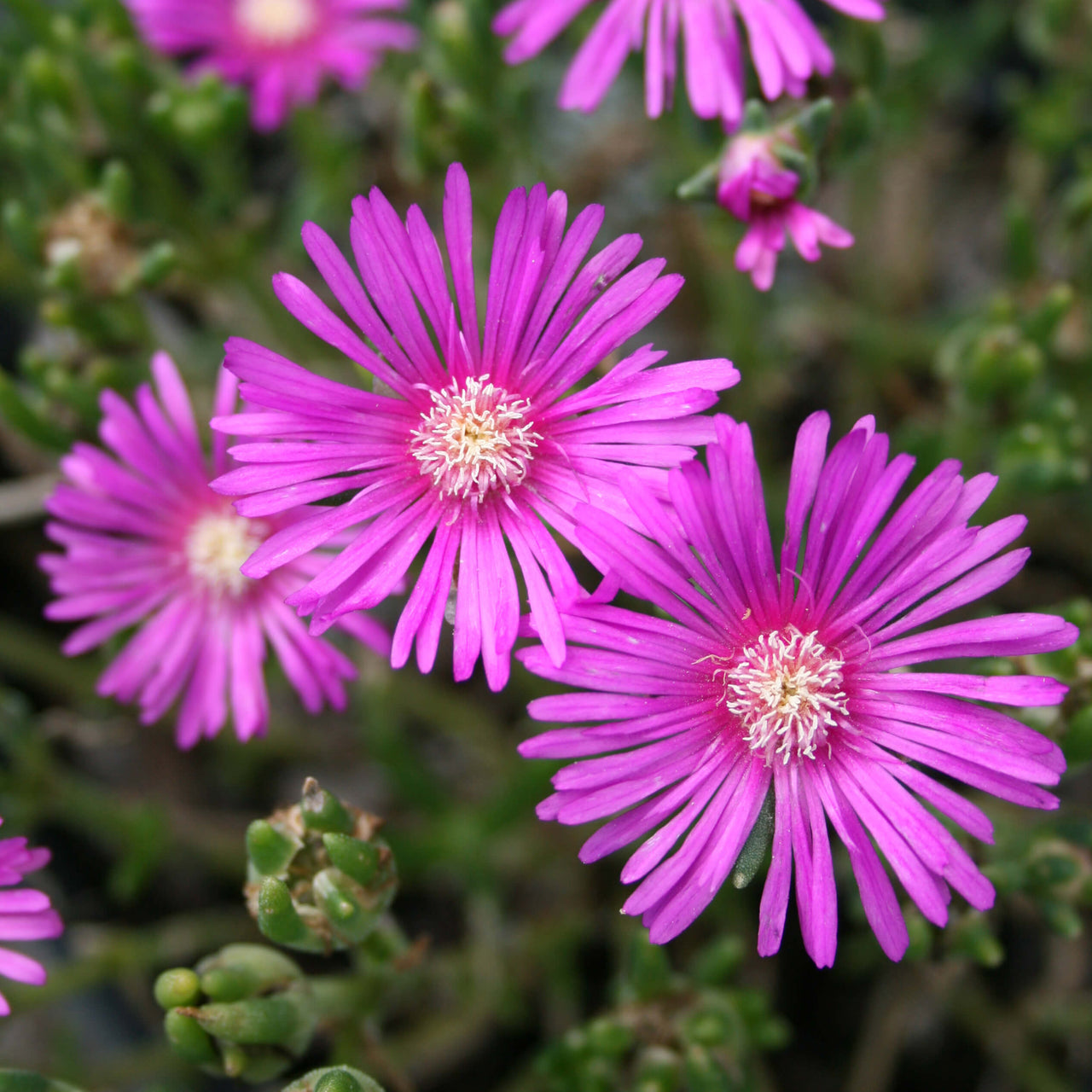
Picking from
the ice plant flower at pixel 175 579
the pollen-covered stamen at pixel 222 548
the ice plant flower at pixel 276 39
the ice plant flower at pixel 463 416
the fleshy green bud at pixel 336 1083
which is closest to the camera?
the fleshy green bud at pixel 336 1083

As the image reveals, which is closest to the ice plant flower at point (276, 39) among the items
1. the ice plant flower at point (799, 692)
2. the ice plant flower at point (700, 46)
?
the ice plant flower at point (700, 46)

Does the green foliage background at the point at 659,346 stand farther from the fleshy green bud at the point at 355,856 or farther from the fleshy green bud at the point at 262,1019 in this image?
A: the fleshy green bud at the point at 355,856

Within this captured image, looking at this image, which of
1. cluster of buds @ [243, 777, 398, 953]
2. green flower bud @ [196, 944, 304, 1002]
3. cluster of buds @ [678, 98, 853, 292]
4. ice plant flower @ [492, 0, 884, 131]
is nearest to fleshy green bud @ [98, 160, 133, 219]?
ice plant flower @ [492, 0, 884, 131]

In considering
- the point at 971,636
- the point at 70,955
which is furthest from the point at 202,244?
the point at 971,636

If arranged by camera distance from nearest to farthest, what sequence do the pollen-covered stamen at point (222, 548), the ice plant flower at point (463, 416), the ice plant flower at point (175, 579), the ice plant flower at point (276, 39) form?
the ice plant flower at point (463, 416), the ice plant flower at point (175, 579), the pollen-covered stamen at point (222, 548), the ice plant flower at point (276, 39)

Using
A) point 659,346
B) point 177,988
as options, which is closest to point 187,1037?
point 177,988

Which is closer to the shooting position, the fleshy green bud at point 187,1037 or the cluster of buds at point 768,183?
the fleshy green bud at point 187,1037

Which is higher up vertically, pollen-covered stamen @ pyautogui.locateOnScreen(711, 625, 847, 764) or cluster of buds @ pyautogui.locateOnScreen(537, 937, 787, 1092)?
pollen-covered stamen @ pyautogui.locateOnScreen(711, 625, 847, 764)

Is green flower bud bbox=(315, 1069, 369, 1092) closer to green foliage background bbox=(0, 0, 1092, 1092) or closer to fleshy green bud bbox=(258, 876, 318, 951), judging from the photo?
fleshy green bud bbox=(258, 876, 318, 951)
